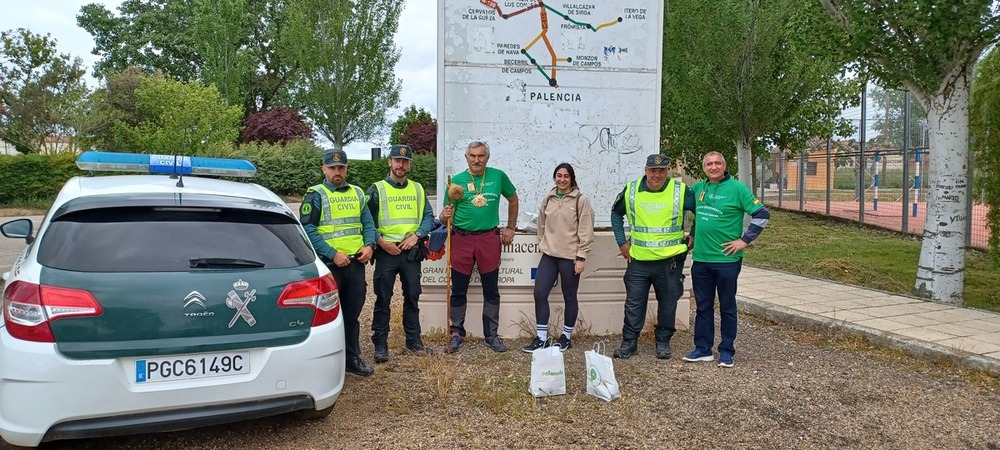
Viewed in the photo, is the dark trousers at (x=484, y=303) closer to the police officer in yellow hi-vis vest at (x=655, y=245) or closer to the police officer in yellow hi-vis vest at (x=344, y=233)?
the police officer in yellow hi-vis vest at (x=344, y=233)

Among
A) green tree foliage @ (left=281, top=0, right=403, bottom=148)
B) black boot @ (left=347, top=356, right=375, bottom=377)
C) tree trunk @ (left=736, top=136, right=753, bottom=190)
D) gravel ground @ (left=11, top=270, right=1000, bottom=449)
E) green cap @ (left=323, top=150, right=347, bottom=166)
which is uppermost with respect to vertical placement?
green tree foliage @ (left=281, top=0, right=403, bottom=148)

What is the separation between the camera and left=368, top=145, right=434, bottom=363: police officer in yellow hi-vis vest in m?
5.27

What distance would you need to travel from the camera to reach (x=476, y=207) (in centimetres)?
566

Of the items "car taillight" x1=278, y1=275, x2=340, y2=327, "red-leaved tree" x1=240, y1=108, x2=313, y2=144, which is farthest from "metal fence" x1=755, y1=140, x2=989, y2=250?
"red-leaved tree" x1=240, y1=108, x2=313, y2=144

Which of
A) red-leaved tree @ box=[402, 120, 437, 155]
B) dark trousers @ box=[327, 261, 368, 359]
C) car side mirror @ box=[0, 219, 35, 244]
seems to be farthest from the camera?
red-leaved tree @ box=[402, 120, 437, 155]

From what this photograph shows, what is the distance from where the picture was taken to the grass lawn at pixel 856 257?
29.7 feet

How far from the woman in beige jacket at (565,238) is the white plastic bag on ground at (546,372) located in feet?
3.93

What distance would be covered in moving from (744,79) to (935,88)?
6.30 m

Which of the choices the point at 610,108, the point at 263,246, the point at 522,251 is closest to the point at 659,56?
the point at 610,108

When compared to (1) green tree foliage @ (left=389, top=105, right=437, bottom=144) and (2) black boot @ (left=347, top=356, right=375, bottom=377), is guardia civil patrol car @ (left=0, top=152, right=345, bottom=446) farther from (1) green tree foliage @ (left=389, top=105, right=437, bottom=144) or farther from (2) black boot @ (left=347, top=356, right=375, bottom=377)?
(1) green tree foliage @ (left=389, top=105, right=437, bottom=144)

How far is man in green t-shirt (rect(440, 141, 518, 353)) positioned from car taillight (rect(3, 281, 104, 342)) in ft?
Answer: 10.0

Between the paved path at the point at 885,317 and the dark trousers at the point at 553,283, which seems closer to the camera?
the paved path at the point at 885,317

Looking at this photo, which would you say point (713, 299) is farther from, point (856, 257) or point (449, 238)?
point (856, 257)

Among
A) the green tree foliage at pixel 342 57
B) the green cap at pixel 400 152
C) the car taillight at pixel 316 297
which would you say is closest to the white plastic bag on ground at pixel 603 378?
the car taillight at pixel 316 297
